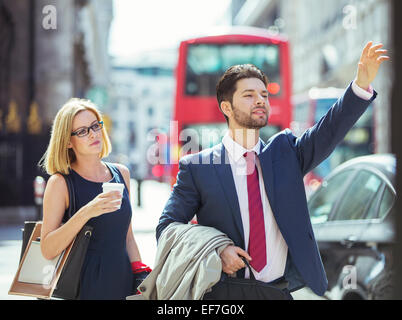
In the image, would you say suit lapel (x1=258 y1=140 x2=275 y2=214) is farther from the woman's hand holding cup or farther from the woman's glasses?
the woman's glasses

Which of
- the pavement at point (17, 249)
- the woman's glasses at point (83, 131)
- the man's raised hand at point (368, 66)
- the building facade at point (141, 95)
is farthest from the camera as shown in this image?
the building facade at point (141, 95)

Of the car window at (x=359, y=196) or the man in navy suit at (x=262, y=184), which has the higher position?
the man in navy suit at (x=262, y=184)

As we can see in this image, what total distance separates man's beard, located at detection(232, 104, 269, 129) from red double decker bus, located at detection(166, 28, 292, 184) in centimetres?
996

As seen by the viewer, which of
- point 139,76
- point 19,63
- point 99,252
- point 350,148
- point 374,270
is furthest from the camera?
point 139,76

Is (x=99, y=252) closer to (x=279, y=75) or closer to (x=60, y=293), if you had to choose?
(x=60, y=293)

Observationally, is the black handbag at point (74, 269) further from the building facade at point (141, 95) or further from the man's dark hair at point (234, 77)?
the building facade at point (141, 95)

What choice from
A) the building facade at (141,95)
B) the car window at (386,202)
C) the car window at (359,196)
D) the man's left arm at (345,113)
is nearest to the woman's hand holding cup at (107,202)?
the man's left arm at (345,113)

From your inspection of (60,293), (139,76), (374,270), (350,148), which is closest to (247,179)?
(60,293)

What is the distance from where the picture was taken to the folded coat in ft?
6.72

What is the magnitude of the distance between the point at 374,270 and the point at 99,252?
1742 millimetres

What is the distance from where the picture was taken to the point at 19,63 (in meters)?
18.0

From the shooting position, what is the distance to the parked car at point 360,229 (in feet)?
11.8
